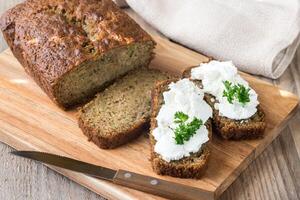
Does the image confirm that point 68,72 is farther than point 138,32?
No

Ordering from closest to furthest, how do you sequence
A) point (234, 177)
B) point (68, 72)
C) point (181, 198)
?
1. point (181, 198)
2. point (234, 177)
3. point (68, 72)

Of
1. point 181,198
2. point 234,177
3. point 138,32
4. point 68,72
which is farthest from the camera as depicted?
point 138,32

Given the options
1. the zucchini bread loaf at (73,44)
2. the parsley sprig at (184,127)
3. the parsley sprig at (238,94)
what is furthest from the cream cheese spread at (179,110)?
the zucchini bread loaf at (73,44)

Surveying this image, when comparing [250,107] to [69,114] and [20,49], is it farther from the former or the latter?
[20,49]

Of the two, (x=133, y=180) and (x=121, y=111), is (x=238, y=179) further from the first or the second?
(x=121, y=111)

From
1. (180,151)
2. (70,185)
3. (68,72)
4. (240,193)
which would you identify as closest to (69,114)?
(68,72)

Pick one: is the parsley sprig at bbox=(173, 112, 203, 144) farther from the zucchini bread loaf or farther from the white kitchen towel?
the white kitchen towel

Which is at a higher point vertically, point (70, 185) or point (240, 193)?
point (240, 193)
